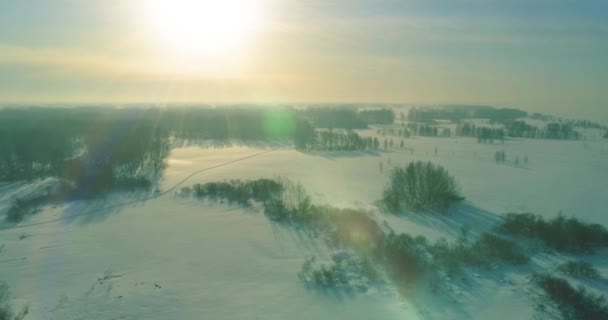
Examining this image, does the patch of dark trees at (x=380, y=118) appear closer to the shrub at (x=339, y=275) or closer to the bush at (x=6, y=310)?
the shrub at (x=339, y=275)

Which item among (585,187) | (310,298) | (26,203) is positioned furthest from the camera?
(585,187)

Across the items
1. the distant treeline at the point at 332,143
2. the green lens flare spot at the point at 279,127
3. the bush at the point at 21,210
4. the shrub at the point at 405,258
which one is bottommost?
the bush at the point at 21,210

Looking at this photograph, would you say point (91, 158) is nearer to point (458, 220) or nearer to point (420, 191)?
point (420, 191)

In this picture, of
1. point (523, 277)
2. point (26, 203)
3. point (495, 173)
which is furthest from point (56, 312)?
point (495, 173)


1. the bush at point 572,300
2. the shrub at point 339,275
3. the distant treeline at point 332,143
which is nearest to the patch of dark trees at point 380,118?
the distant treeline at point 332,143

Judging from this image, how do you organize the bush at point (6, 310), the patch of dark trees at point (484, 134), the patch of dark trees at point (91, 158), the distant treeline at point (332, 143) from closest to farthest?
the bush at point (6, 310)
the patch of dark trees at point (91, 158)
the distant treeline at point (332, 143)
the patch of dark trees at point (484, 134)

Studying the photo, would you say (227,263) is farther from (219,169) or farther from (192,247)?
(219,169)
